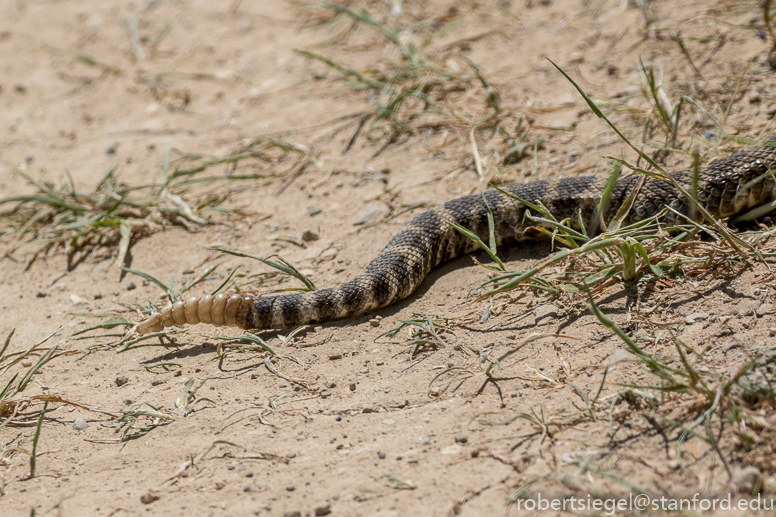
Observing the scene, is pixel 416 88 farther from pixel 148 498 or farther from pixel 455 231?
pixel 148 498

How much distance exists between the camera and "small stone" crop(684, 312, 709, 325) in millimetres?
3031

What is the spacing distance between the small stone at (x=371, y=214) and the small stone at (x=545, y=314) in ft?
5.11

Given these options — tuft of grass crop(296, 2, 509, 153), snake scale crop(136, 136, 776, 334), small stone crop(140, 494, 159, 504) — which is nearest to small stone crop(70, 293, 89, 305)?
snake scale crop(136, 136, 776, 334)

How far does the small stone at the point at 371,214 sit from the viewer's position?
4.67 m

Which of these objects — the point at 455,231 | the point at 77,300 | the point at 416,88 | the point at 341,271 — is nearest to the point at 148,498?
the point at 341,271

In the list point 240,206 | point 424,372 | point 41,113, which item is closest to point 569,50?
point 240,206

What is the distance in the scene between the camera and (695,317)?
3.04 m

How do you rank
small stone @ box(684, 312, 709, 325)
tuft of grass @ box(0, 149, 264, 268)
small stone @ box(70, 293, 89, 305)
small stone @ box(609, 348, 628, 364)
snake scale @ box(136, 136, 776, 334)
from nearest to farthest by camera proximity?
1. small stone @ box(609, 348, 628, 364)
2. small stone @ box(684, 312, 709, 325)
3. snake scale @ box(136, 136, 776, 334)
4. small stone @ box(70, 293, 89, 305)
5. tuft of grass @ box(0, 149, 264, 268)

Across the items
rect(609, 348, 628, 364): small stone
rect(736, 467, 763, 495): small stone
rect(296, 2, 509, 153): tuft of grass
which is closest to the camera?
rect(736, 467, 763, 495): small stone

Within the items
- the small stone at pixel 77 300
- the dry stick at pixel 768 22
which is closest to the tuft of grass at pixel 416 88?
the dry stick at pixel 768 22

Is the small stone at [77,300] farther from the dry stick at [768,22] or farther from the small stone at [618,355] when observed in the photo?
the dry stick at [768,22]

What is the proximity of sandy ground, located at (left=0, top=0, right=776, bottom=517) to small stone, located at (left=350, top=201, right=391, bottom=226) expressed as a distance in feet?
0.09

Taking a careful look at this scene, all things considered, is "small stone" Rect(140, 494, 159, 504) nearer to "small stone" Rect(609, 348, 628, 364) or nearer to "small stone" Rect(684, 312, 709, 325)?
"small stone" Rect(609, 348, 628, 364)

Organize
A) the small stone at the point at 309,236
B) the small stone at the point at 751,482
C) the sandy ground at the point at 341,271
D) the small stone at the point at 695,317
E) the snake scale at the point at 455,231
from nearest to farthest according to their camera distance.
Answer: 1. the small stone at the point at 751,482
2. the sandy ground at the point at 341,271
3. the small stone at the point at 695,317
4. the snake scale at the point at 455,231
5. the small stone at the point at 309,236
